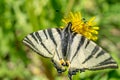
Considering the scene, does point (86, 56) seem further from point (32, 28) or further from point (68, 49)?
point (32, 28)

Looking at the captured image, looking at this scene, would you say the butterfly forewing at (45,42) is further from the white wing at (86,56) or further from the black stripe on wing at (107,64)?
the black stripe on wing at (107,64)

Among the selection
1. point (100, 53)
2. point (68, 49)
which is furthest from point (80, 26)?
point (100, 53)

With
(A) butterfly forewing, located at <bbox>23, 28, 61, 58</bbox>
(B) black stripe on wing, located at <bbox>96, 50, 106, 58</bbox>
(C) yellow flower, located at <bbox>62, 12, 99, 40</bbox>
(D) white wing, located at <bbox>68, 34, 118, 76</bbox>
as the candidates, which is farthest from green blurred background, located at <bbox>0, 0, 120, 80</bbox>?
(B) black stripe on wing, located at <bbox>96, 50, 106, 58</bbox>

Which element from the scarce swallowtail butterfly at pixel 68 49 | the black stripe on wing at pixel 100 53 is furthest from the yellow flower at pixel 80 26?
the black stripe on wing at pixel 100 53

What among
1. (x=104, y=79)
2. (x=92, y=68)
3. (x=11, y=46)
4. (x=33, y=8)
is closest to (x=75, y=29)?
(x=92, y=68)

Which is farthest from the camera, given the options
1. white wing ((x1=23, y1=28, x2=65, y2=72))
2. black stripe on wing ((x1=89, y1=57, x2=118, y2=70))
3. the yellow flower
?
the yellow flower

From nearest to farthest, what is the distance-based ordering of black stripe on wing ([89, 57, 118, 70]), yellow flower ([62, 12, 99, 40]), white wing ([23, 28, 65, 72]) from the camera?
black stripe on wing ([89, 57, 118, 70]) → white wing ([23, 28, 65, 72]) → yellow flower ([62, 12, 99, 40])

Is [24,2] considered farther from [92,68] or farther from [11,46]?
[92,68]

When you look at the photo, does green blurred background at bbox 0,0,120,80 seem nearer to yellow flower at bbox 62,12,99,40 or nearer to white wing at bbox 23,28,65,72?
yellow flower at bbox 62,12,99,40
